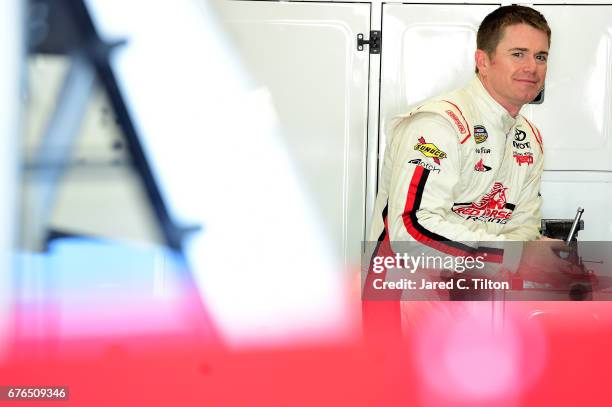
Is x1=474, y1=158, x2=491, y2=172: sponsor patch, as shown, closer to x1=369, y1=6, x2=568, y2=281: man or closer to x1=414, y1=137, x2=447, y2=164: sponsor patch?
x1=369, y1=6, x2=568, y2=281: man

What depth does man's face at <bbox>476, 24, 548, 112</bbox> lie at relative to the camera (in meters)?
1.70

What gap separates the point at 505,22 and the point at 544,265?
0.51 metres

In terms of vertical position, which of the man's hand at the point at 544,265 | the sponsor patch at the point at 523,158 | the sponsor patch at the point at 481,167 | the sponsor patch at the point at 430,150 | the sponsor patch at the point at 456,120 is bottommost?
the man's hand at the point at 544,265

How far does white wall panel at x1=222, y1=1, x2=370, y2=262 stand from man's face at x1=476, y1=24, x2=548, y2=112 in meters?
0.39

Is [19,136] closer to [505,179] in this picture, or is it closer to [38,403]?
[38,403]

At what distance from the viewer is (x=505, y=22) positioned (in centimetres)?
175

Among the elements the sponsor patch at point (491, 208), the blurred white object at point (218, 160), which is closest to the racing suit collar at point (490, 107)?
the sponsor patch at point (491, 208)

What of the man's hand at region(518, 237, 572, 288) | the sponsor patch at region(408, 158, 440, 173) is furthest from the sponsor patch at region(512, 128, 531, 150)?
the sponsor patch at region(408, 158, 440, 173)

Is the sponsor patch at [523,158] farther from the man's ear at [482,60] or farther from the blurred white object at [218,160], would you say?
the blurred white object at [218,160]

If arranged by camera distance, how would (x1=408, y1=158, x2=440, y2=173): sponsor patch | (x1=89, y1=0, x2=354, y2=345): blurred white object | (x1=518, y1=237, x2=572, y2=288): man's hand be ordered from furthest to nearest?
(x1=89, y1=0, x2=354, y2=345): blurred white object < (x1=518, y1=237, x2=572, y2=288): man's hand < (x1=408, y1=158, x2=440, y2=173): sponsor patch

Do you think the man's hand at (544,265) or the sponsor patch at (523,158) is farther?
the sponsor patch at (523,158)

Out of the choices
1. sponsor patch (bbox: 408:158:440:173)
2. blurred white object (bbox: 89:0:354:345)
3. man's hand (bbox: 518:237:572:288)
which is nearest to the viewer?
sponsor patch (bbox: 408:158:440:173)

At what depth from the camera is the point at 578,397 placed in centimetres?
167

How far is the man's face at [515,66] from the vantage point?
5.59 feet
